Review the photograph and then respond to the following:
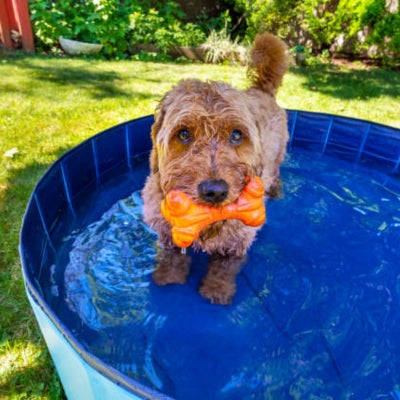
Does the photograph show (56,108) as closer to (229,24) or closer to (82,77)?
(82,77)

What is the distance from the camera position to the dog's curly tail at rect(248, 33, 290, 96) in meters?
4.14

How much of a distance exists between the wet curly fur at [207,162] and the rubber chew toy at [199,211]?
0.07 metres

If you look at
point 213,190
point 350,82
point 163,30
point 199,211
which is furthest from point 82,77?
point 213,190

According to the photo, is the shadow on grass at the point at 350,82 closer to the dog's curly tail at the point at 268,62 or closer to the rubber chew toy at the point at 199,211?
the dog's curly tail at the point at 268,62

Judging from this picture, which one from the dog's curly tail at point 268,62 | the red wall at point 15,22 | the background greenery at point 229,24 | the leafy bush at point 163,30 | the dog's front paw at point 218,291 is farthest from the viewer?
the leafy bush at point 163,30

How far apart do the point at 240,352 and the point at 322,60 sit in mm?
9932

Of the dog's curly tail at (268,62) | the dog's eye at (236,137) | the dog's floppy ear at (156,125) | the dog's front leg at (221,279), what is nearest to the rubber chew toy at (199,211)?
the dog's eye at (236,137)

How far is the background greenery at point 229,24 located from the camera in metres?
9.30

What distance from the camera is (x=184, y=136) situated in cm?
258

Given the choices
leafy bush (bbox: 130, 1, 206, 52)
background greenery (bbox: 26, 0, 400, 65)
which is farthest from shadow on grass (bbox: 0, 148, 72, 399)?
leafy bush (bbox: 130, 1, 206, 52)

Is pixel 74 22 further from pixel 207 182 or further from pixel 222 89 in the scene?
pixel 207 182

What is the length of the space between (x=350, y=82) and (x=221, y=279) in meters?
7.46

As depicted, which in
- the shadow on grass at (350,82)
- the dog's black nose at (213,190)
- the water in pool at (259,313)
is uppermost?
the dog's black nose at (213,190)

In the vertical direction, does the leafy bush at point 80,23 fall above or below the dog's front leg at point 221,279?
above
